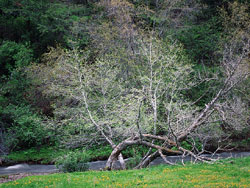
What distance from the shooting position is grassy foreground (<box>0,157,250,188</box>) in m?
8.19

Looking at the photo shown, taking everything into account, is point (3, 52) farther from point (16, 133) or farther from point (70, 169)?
point (70, 169)

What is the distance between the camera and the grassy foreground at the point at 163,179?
8.19m

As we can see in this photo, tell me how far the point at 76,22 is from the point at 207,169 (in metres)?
18.4

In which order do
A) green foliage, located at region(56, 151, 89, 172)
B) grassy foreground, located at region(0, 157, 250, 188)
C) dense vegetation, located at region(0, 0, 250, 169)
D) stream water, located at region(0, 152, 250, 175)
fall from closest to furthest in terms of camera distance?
grassy foreground, located at region(0, 157, 250, 188), green foliage, located at region(56, 151, 89, 172), dense vegetation, located at region(0, 0, 250, 169), stream water, located at region(0, 152, 250, 175)

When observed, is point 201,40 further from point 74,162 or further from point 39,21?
point 74,162

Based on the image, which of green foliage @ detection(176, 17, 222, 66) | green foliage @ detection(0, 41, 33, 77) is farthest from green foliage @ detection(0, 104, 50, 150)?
green foliage @ detection(176, 17, 222, 66)

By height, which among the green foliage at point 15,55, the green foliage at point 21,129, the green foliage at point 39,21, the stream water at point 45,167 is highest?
the green foliage at point 39,21

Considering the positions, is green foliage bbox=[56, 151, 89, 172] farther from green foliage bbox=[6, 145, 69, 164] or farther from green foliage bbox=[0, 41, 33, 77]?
green foliage bbox=[0, 41, 33, 77]

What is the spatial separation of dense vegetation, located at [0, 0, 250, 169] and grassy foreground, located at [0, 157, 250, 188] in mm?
2866

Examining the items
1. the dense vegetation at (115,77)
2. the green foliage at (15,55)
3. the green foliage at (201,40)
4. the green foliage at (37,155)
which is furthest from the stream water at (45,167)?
the green foliage at (201,40)

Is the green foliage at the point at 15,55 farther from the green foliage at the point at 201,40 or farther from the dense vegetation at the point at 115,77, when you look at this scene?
the green foliage at the point at 201,40

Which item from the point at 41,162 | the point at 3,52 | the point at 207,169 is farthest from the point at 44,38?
the point at 207,169

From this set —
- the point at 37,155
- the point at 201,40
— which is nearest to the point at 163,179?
the point at 37,155

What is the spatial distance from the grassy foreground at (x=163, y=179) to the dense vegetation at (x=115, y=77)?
2866 millimetres
